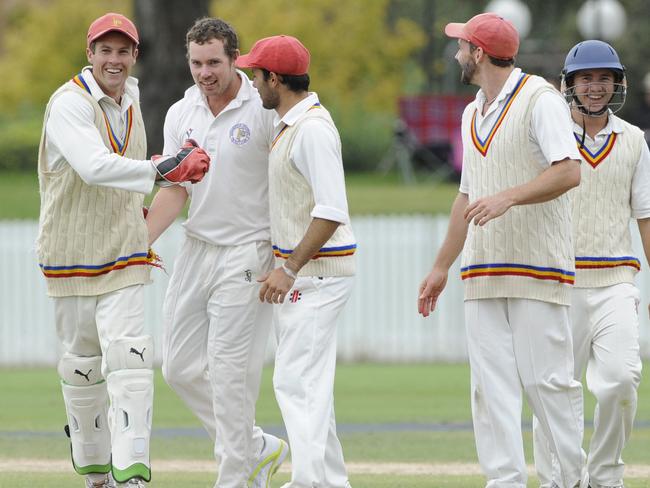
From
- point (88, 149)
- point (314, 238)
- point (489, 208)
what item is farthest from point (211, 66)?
point (489, 208)

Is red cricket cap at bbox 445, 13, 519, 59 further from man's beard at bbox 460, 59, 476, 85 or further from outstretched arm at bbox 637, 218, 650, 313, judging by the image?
outstretched arm at bbox 637, 218, 650, 313

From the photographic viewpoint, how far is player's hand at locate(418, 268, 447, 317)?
294 inches

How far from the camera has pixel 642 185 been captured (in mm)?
7742

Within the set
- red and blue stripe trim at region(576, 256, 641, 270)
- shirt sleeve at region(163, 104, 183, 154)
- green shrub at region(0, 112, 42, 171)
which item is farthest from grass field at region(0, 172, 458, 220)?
shirt sleeve at region(163, 104, 183, 154)

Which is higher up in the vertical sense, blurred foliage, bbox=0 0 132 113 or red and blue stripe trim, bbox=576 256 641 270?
blurred foliage, bbox=0 0 132 113

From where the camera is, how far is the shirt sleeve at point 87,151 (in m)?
7.11

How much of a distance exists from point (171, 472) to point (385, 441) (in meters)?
2.04

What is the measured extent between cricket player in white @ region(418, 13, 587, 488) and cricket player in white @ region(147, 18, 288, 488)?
109 cm

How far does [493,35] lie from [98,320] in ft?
7.56

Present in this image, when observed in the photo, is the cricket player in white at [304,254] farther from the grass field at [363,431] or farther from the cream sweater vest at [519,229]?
the grass field at [363,431]

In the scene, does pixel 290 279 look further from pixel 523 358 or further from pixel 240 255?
pixel 523 358

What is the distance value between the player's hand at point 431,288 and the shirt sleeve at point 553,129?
0.91 meters

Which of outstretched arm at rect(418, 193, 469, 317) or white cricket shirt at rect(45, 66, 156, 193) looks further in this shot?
outstretched arm at rect(418, 193, 469, 317)

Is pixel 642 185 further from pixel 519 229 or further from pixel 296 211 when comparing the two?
pixel 296 211
